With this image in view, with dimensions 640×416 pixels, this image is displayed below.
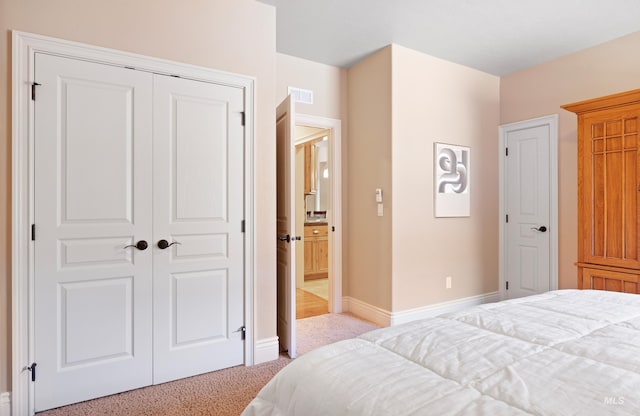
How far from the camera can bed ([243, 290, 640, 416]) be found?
83 cm

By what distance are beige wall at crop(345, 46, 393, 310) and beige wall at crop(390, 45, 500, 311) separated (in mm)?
98

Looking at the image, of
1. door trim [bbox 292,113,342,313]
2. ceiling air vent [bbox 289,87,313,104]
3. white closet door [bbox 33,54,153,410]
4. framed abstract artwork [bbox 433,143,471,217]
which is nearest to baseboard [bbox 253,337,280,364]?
white closet door [bbox 33,54,153,410]

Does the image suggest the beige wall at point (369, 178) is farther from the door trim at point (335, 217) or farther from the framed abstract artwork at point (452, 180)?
the framed abstract artwork at point (452, 180)

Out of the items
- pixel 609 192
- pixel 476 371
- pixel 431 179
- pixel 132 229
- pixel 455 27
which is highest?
pixel 455 27

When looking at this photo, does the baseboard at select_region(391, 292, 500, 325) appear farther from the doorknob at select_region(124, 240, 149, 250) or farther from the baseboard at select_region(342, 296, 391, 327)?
the doorknob at select_region(124, 240, 149, 250)

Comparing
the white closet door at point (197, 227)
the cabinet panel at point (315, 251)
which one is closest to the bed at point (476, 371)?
the white closet door at point (197, 227)

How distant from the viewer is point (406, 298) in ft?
11.9

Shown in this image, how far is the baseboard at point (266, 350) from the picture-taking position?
2699 millimetres

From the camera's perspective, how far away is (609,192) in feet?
9.92

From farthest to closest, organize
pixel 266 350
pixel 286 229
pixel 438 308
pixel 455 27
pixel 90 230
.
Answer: pixel 438 308, pixel 455 27, pixel 286 229, pixel 266 350, pixel 90 230

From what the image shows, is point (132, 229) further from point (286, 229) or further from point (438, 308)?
point (438, 308)

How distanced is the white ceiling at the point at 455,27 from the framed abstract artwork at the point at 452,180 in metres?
1.00

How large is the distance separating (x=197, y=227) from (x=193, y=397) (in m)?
1.07

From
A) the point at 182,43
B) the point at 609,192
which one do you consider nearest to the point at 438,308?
the point at 609,192
